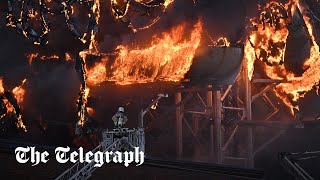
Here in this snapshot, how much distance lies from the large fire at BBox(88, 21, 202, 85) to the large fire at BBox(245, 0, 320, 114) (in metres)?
2.66

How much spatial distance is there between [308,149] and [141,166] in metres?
9.58

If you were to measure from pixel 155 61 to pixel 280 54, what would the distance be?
18.0 feet

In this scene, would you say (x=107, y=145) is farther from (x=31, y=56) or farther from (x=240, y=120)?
(x=31, y=56)

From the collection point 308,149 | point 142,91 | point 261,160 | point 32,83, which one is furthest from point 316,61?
point 32,83

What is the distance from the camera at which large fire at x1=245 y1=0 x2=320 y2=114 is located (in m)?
16.5

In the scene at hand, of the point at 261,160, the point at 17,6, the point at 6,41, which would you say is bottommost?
the point at 261,160

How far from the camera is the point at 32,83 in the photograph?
2317 cm

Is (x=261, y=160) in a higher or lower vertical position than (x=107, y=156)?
lower

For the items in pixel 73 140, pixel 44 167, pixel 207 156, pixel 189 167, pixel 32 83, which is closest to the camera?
pixel 189 167

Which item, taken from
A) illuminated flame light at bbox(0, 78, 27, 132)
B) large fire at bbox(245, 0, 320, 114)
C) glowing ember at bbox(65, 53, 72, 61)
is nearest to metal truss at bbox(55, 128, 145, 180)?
large fire at bbox(245, 0, 320, 114)

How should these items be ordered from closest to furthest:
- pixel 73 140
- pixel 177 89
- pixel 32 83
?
pixel 177 89 → pixel 73 140 → pixel 32 83

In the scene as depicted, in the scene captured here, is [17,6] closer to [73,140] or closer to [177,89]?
[73,140]

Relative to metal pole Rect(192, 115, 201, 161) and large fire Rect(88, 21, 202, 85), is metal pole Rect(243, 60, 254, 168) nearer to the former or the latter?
large fire Rect(88, 21, 202, 85)

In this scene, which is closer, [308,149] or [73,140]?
[308,149]
